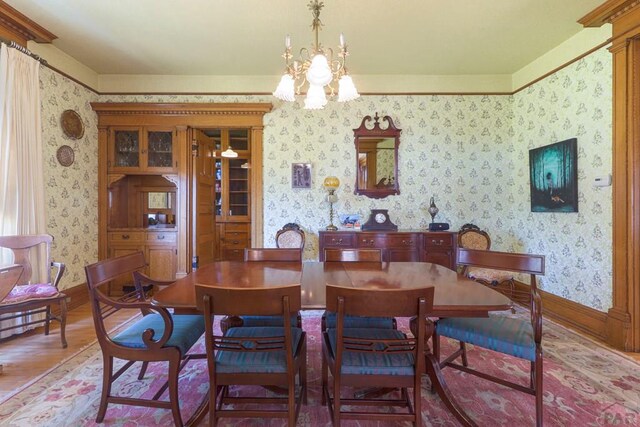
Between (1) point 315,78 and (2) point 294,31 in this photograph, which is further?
(2) point 294,31

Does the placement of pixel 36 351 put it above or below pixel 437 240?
below

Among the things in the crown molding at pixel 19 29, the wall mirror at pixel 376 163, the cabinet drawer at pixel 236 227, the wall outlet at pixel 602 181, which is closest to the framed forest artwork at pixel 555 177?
the wall outlet at pixel 602 181

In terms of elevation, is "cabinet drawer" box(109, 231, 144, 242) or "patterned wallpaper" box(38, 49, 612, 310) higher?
"patterned wallpaper" box(38, 49, 612, 310)

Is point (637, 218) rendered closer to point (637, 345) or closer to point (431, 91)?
point (637, 345)

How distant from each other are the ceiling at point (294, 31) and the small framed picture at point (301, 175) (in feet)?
4.34

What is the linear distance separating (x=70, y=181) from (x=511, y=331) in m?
4.72

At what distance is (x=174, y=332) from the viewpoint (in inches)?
67.7

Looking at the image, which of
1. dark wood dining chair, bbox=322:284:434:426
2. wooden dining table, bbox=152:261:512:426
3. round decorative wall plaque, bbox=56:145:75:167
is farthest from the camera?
round decorative wall plaque, bbox=56:145:75:167

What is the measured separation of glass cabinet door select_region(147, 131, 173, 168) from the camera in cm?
416

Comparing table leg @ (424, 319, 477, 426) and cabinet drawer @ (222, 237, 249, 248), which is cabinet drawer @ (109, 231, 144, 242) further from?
table leg @ (424, 319, 477, 426)

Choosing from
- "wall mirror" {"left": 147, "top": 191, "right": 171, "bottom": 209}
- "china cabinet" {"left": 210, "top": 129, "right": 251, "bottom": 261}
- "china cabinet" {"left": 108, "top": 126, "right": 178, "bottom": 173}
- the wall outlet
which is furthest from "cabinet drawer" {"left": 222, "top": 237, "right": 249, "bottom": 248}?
the wall outlet

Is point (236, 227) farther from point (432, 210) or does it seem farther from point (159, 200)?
Answer: point (432, 210)

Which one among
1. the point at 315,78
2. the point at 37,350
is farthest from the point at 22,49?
the point at 315,78

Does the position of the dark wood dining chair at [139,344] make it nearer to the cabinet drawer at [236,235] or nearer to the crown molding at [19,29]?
the crown molding at [19,29]
